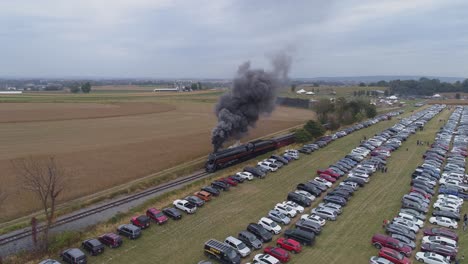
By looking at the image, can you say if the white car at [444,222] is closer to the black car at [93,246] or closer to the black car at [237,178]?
the black car at [237,178]

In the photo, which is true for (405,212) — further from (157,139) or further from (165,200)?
(157,139)

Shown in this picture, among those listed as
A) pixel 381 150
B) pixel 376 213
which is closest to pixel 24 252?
pixel 376 213

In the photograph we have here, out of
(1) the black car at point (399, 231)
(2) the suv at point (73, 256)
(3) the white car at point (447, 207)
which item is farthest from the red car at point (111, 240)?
(3) the white car at point (447, 207)

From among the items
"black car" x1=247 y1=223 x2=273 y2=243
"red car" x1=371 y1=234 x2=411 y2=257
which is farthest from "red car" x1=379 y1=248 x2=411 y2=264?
"black car" x1=247 y1=223 x2=273 y2=243

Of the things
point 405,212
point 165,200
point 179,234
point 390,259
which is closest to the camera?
point 390,259

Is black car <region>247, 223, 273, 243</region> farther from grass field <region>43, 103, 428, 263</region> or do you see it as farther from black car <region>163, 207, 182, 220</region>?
black car <region>163, 207, 182, 220</region>

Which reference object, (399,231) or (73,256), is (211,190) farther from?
(399,231)
